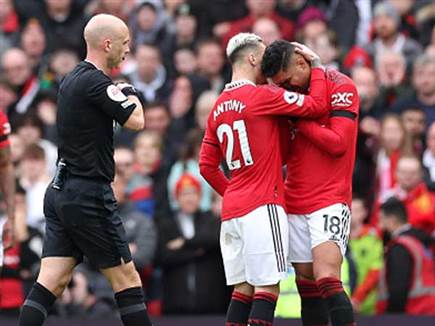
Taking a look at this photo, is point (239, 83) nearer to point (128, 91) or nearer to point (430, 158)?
point (128, 91)

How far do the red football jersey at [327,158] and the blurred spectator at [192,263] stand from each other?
149 inches

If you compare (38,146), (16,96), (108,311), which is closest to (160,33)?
(16,96)

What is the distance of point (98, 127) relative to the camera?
9.96 metres

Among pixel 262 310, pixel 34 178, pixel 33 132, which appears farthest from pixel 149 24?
pixel 262 310

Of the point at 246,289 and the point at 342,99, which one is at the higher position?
the point at 342,99

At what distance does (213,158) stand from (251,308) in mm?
1155

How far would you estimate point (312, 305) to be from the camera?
10.5 m

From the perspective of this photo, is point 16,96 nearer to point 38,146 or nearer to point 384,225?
point 38,146

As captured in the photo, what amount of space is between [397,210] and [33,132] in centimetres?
424

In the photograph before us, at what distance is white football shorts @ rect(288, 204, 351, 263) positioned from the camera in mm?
10227

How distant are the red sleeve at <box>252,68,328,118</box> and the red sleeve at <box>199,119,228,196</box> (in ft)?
1.73

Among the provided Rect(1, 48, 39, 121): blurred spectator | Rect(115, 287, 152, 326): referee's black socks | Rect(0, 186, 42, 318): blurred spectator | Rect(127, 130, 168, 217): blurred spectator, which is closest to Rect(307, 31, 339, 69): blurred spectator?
Rect(127, 130, 168, 217): blurred spectator

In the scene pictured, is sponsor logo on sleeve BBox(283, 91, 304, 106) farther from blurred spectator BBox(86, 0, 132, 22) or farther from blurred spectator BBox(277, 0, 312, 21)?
blurred spectator BBox(86, 0, 132, 22)

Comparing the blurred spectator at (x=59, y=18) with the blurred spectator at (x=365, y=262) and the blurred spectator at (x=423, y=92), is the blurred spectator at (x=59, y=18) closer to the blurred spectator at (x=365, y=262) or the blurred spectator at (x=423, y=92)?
the blurred spectator at (x=423, y=92)
